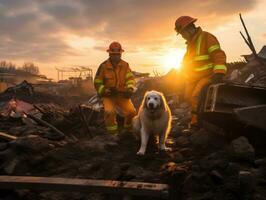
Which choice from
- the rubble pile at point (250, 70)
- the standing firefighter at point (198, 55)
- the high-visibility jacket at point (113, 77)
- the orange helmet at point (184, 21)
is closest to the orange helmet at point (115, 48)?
the high-visibility jacket at point (113, 77)

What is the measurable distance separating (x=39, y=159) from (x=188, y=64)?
3.72m

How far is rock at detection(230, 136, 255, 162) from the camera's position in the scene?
6.05 metres

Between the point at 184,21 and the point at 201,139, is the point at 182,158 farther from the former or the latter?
the point at 184,21

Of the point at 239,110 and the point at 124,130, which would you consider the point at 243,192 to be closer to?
the point at 239,110

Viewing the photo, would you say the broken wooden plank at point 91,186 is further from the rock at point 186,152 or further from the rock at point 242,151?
the rock at point 186,152

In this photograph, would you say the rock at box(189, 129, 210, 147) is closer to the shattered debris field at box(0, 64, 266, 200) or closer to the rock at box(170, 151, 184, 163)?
the shattered debris field at box(0, 64, 266, 200)

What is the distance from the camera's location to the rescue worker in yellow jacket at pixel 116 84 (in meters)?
9.62

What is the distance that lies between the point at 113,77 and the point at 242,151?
4.43 meters

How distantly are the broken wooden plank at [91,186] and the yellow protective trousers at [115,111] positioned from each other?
4030 millimetres

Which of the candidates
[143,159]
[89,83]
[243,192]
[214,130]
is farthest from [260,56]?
[89,83]

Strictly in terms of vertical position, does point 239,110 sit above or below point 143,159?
above

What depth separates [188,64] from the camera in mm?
8938

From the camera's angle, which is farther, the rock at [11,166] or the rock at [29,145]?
the rock at [29,145]

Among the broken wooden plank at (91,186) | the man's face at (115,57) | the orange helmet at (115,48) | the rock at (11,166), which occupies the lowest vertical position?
the rock at (11,166)
